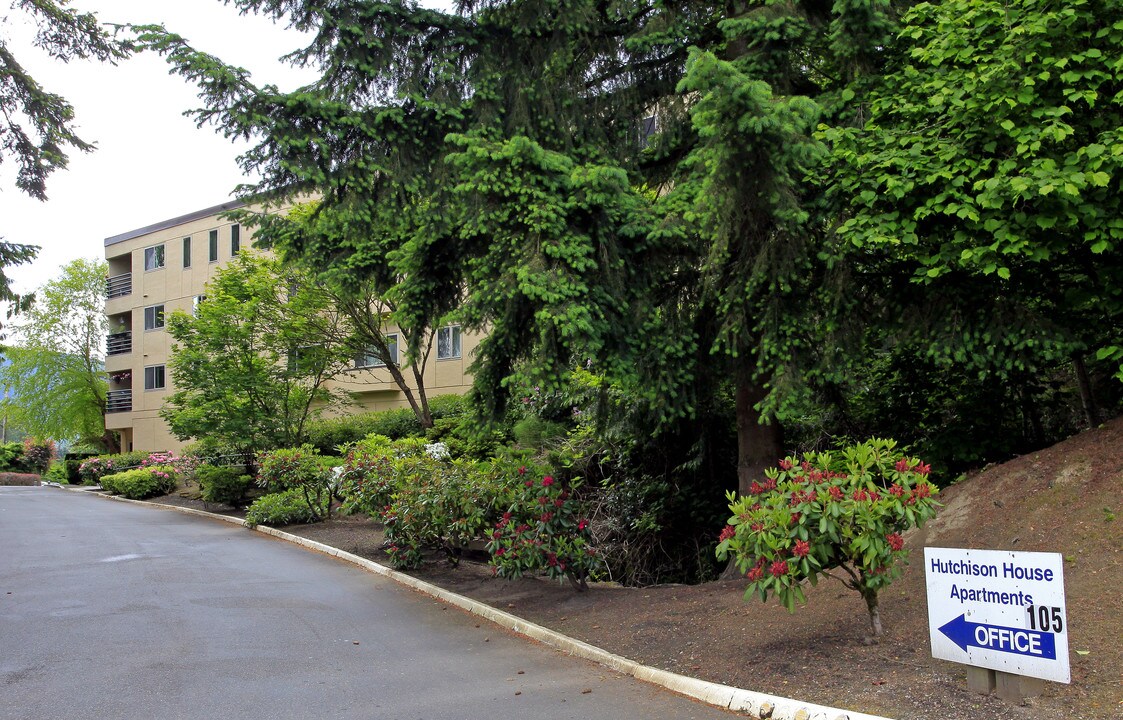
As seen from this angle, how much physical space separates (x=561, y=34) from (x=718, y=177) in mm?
3551

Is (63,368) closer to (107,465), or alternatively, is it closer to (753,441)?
(107,465)

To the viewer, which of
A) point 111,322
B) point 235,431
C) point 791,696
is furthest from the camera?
point 111,322

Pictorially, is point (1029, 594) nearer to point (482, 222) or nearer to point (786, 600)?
point (786, 600)

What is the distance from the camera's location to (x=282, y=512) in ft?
67.5

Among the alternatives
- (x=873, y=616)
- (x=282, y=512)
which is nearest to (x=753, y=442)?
(x=873, y=616)

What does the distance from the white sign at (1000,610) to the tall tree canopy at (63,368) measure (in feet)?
180

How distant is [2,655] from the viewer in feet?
26.8

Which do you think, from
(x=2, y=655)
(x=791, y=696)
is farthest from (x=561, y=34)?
(x=2, y=655)

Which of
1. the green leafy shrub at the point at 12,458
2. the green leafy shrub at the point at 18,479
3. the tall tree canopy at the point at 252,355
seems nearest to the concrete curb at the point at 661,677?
the tall tree canopy at the point at 252,355

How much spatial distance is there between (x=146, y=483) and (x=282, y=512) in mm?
14603

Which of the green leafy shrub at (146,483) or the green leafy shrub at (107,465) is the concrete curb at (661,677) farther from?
the green leafy shrub at (107,465)

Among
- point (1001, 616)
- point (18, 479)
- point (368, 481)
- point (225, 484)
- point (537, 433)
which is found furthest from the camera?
point (18, 479)

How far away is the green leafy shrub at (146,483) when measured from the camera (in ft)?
105

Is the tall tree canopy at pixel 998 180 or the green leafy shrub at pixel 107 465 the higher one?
the tall tree canopy at pixel 998 180
